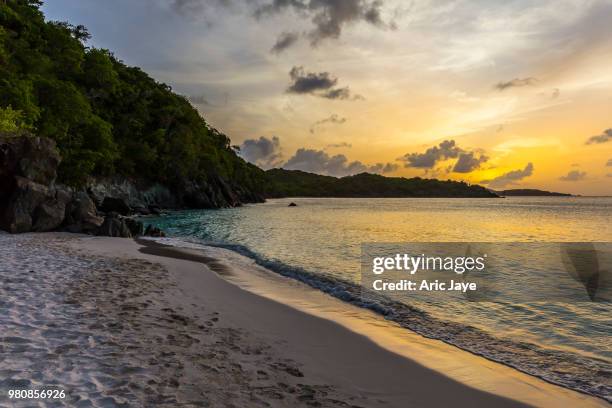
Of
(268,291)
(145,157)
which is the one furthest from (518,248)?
(145,157)

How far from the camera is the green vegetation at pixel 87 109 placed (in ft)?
132

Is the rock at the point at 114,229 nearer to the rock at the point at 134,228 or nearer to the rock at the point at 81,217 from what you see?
the rock at the point at 81,217

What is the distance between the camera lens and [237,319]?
31.0 feet

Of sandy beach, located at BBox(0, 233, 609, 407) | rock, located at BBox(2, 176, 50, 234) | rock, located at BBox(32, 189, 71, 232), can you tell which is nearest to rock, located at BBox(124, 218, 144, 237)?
rock, located at BBox(32, 189, 71, 232)

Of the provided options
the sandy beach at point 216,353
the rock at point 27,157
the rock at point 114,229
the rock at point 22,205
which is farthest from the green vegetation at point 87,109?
the sandy beach at point 216,353

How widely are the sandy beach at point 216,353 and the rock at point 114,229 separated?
15164mm

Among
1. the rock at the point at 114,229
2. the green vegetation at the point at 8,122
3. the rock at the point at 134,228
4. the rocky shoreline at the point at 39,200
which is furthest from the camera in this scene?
the rock at the point at 134,228

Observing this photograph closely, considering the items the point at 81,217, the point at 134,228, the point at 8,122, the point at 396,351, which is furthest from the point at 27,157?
the point at 396,351

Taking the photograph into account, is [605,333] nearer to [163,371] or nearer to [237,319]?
[237,319]

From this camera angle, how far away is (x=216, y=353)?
6898 mm

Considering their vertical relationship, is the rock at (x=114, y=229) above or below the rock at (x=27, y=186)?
below

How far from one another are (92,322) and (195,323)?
2025 millimetres

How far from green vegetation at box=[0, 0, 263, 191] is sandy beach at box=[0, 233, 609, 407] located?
82.1ft

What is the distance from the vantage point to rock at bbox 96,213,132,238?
26.8 meters
